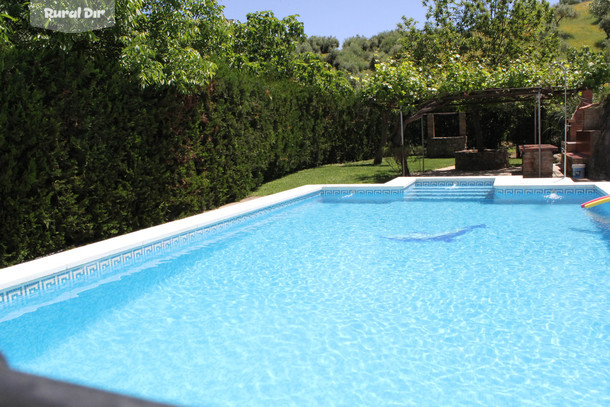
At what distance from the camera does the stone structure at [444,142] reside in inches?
987

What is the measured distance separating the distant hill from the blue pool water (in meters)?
58.2

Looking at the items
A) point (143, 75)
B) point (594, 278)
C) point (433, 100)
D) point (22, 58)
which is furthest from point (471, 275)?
point (433, 100)

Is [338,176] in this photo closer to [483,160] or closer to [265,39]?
[483,160]

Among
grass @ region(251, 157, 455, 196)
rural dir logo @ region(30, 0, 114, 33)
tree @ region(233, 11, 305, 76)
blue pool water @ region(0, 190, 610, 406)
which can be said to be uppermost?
tree @ region(233, 11, 305, 76)

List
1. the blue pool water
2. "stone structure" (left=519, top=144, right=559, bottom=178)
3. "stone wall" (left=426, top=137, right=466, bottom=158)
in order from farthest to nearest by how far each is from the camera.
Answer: "stone wall" (left=426, top=137, right=466, bottom=158) < "stone structure" (left=519, top=144, right=559, bottom=178) < the blue pool water

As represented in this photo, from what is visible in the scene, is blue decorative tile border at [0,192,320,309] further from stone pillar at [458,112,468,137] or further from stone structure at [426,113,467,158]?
stone pillar at [458,112,468,137]

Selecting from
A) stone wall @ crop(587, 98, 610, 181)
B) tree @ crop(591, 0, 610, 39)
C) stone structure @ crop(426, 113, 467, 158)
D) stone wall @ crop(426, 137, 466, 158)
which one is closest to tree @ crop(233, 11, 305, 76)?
stone structure @ crop(426, 113, 467, 158)

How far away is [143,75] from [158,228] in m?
2.52

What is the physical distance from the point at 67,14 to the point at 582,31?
A: 228ft

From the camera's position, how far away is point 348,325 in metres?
5.11

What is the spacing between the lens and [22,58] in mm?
7121

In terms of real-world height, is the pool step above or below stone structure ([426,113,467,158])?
below

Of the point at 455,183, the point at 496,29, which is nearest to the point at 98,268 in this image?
the point at 455,183

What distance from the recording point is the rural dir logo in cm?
732
